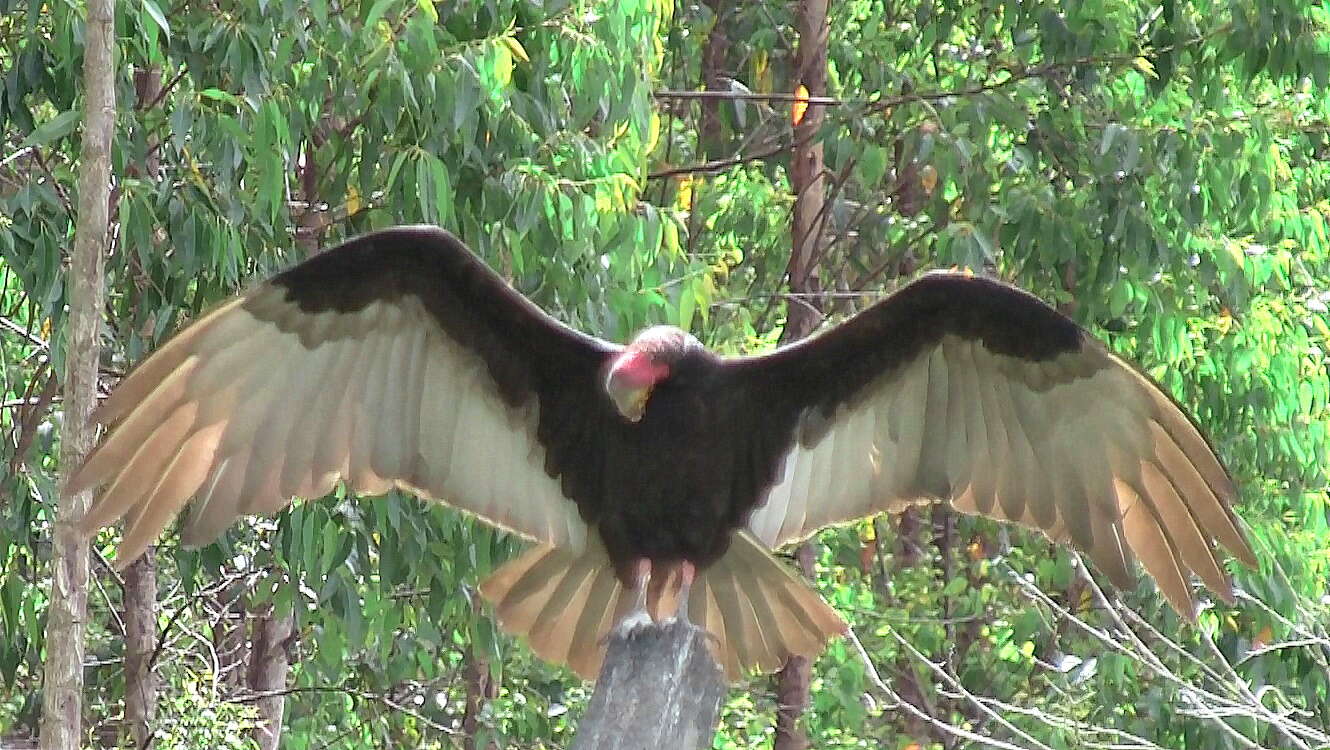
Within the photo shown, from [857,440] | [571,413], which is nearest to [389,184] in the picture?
[571,413]

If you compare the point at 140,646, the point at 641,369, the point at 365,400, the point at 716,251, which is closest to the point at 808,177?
the point at 716,251

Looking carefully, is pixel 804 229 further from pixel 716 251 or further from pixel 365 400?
pixel 365 400

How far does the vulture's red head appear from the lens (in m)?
2.68

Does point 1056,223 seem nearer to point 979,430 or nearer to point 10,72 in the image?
point 979,430

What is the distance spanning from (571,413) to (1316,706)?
8.81ft

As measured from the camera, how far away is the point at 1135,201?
4.91 m

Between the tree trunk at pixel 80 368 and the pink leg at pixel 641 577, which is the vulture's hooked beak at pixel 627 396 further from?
the tree trunk at pixel 80 368

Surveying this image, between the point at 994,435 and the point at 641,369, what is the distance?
806 millimetres

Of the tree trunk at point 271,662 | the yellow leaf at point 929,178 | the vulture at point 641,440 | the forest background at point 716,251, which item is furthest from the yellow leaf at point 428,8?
the yellow leaf at point 929,178

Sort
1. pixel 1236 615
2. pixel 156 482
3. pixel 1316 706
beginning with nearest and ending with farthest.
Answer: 1. pixel 156 482
2. pixel 1316 706
3. pixel 1236 615

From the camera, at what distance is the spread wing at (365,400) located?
2.97 meters

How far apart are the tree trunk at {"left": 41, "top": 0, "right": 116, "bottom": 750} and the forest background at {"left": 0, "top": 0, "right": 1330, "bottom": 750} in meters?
0.07

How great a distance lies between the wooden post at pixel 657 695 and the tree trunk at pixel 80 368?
2.97ft

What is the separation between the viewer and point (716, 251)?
5.62 m
